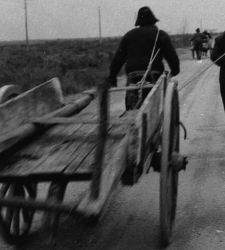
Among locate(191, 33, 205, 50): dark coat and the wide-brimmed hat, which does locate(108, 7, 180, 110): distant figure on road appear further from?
locate(191, 33, 205, 50): dark coat

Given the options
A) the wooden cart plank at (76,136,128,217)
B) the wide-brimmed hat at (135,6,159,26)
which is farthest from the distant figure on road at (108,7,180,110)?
the wooden cart plank at (76,136,128,217)

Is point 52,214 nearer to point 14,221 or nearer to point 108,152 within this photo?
point 108,152

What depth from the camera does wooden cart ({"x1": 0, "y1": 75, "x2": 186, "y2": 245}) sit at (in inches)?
123

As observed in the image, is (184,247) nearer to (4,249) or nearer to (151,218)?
(151,218)

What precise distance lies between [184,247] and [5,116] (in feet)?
5.53

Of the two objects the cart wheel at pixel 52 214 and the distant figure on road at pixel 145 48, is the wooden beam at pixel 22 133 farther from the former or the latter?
the distant figure on road at pixel 145 48

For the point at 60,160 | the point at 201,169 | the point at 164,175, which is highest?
the point at 60,160

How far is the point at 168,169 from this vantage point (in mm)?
4535

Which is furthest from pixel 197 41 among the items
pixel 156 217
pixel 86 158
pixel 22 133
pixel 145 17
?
pixel 86 158

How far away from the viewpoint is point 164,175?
4.25 m

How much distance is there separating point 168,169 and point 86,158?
1032 millimetres

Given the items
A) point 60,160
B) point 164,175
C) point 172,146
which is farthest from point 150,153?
point 60,160

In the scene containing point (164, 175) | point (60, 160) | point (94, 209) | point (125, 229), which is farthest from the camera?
point (125, 229)

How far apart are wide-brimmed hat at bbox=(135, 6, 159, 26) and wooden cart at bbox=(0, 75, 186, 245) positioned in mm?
1852
